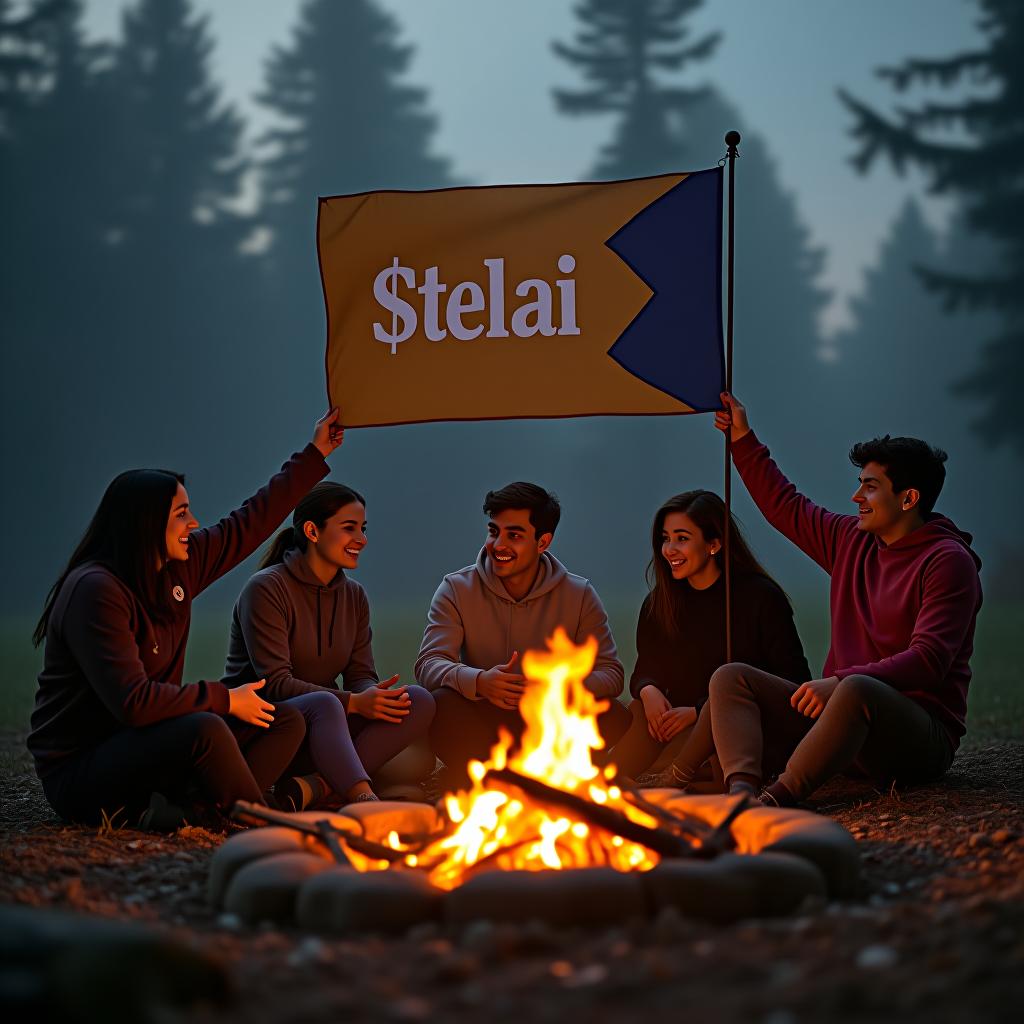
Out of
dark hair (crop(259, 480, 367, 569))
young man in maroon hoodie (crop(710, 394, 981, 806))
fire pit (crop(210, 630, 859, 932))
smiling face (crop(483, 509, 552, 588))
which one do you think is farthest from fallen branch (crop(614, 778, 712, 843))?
dark hair (crop(259, 480, 367, 569))

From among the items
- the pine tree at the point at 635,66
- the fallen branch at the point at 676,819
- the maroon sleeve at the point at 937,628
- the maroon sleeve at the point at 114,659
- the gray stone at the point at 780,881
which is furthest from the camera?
the pine tree at the point at 635,66

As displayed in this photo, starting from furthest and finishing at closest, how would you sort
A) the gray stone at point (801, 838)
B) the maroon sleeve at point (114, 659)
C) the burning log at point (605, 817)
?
1. the maroon sleeve at point (114, 659)
2. the burning log at point (605, 817)
3. the gray stone at point (801, 838)

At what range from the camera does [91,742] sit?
15.9 ft

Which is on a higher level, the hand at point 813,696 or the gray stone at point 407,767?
the hand at point 813,696

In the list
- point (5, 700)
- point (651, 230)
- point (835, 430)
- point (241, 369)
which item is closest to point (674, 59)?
point (241, 369)

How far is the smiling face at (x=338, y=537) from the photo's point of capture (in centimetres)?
574

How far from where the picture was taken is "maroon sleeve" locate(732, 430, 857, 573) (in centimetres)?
575

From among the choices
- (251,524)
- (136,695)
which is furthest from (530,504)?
(136,695)

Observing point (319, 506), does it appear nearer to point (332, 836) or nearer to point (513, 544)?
point (513, 544)

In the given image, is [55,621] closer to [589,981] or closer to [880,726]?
[589,981]

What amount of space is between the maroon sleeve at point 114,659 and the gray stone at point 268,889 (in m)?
1.18

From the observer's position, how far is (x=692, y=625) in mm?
5984

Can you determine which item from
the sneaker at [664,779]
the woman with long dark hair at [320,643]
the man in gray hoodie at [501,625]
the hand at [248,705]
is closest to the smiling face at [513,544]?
the man in gray hoodie at [501,625]

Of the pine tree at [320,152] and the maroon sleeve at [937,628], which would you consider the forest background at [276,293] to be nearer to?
the pine tree at [320,152]
